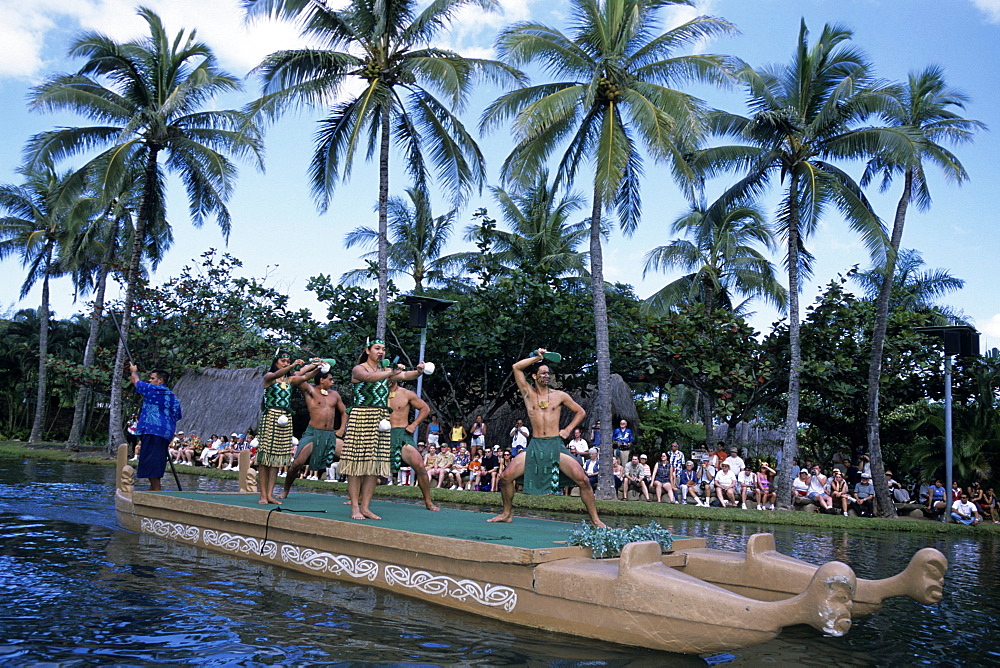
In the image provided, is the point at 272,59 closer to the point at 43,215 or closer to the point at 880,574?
the point at 880,574

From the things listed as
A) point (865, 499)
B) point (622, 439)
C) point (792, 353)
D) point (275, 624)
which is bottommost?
point (275, 624)

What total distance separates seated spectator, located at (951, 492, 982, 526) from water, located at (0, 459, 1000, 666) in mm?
8220

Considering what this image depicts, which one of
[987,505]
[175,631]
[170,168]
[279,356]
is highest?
[170,168]

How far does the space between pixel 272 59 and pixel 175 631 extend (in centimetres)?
1374

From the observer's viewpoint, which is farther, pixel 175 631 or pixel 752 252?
pixel 752 252

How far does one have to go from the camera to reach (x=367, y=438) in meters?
7.36

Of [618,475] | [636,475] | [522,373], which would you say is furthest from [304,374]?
[636,475]

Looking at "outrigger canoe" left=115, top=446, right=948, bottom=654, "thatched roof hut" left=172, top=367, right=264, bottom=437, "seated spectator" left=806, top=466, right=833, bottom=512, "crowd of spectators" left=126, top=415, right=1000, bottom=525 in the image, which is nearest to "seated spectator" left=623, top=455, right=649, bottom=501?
"crowd of spectators" left=126, top=415, right=1000, bottom=525

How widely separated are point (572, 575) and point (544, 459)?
256 centimetres

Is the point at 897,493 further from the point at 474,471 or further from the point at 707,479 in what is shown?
the point at 474,471

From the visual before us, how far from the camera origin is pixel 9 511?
10344 millimetres

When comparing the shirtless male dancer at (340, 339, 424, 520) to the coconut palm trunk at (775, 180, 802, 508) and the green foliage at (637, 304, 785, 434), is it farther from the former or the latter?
the green foliage at (637, 304, 785, 434)

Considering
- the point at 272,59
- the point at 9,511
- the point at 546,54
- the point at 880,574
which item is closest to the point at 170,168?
the point at 272,59

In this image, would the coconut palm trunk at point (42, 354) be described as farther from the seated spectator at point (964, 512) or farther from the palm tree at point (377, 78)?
the seated spectator at point (964, 512)
